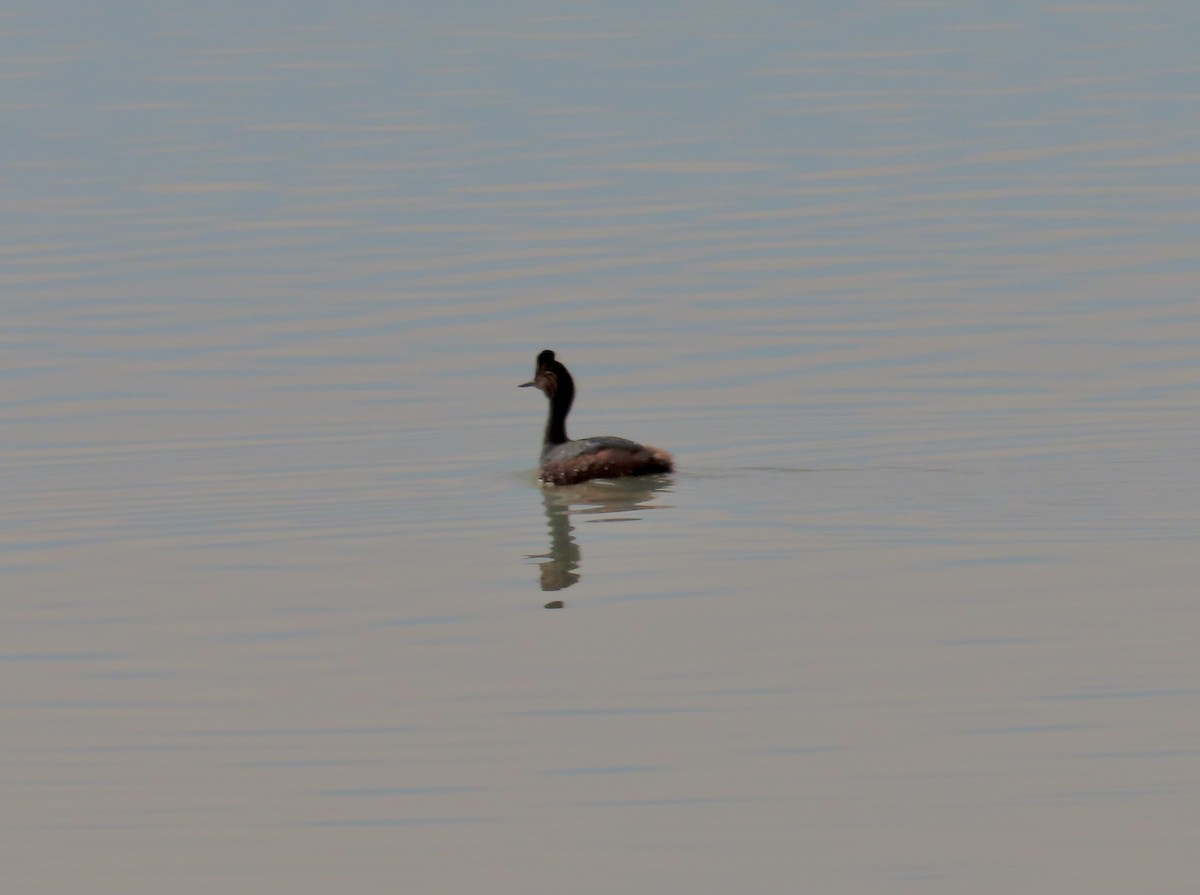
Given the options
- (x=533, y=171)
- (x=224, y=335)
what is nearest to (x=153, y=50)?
(x=533, y=171)

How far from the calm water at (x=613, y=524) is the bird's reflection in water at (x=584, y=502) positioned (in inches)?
3.0

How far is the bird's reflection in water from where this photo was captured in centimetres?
1691

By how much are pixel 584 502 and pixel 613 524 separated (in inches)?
36.2

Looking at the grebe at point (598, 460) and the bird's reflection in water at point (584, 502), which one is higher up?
the grebe at point (598, 460)

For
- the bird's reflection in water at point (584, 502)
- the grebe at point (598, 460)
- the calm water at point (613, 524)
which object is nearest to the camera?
the calm water at point (613, 524)

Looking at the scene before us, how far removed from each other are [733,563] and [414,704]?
11.1ft

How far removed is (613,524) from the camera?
17.9 metres

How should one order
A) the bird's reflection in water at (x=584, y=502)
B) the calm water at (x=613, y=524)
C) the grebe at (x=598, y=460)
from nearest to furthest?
1. the calm water at (x=613, y=524)
2. the bird's reflection in water at (x=584, y=502)
3. the grebe at (x=598, y=460)

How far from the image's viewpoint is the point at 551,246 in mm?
32750

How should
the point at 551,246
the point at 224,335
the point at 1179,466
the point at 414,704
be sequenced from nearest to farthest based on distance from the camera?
the point at 414,704, the point at 1179,466, the point at 224,335, the point at 551,246

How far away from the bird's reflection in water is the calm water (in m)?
0.08

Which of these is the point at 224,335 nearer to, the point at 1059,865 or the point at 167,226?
the point at 167,226

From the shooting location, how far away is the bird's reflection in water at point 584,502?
55.5 ft

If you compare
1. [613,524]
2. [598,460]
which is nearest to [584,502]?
[598,460]
